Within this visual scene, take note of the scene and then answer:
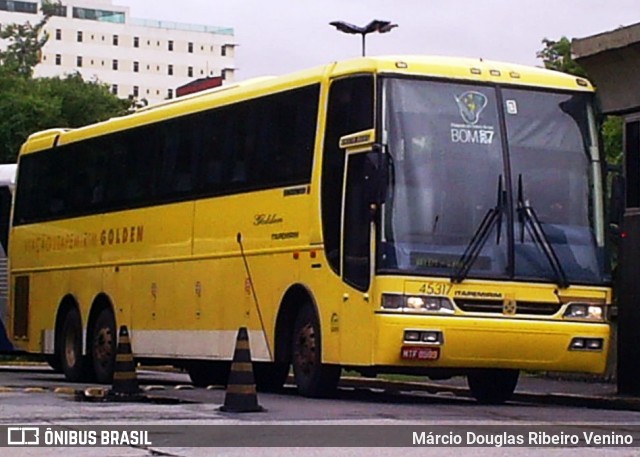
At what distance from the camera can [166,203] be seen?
2212 centimetres

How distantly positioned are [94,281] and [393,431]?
38.0ft

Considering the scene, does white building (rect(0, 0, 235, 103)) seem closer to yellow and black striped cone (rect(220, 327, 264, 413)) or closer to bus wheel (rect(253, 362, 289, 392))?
bus wheel (rect(253, 362, 289, 392))

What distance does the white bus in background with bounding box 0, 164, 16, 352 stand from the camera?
27625 mm

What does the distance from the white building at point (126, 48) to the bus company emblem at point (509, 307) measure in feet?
457

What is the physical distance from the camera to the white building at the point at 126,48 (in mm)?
158125

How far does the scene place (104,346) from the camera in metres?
23.6

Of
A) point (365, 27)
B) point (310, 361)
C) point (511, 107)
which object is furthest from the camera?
point (365, 27)

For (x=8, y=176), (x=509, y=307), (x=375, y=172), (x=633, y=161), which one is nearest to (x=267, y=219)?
(x=375, y=172)

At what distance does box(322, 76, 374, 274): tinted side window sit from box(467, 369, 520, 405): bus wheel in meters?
2.56

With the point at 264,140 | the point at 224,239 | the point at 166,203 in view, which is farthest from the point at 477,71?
the point at 166,203

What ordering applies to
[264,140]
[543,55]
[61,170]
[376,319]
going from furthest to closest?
1. [543,55]
2. [61,170]
3. [264,140]
4. [376,319]

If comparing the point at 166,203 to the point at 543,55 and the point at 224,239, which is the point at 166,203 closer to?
the point at 224,239

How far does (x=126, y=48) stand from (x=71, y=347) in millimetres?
141072

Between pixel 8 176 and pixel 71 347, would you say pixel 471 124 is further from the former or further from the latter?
pixel 8 176
